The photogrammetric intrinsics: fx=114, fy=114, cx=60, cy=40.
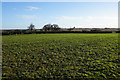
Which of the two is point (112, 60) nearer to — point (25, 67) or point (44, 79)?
point (44, 79)

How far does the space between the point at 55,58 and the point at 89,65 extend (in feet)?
10.7

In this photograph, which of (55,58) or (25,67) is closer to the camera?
(25,67)

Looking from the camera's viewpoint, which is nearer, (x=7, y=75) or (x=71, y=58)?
(x=7, y=75)

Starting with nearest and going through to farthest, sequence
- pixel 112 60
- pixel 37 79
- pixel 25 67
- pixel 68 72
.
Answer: pixel 37 79
pixel 68 72
pixel 25 67
pixel 112 60

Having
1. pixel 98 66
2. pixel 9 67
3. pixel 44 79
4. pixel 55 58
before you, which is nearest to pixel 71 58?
pixel 55 58

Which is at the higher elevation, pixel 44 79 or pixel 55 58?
pixel 55 58

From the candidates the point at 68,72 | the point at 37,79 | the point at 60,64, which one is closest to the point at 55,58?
the point at 60,64

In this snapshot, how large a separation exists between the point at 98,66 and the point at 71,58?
8.70 ft

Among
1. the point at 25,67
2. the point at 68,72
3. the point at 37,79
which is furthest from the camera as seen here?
the point at 25,67

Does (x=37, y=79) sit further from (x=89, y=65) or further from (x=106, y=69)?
(x=106, y=69)

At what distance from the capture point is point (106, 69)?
866 cm

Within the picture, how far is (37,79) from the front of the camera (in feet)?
24.4

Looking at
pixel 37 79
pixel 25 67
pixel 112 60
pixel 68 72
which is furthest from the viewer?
pixel 112 60

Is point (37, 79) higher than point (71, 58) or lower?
lower
